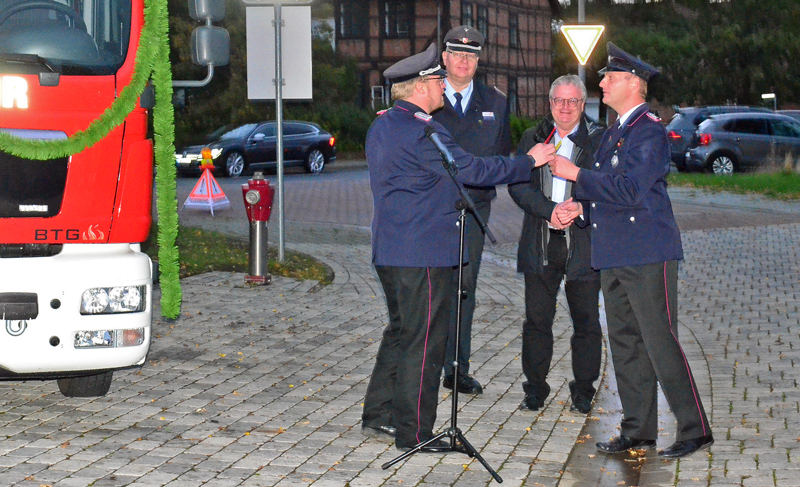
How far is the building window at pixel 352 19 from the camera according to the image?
49.5 metres

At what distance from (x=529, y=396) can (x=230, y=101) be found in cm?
3594

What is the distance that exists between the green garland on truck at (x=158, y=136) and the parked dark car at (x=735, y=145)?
74.4ft

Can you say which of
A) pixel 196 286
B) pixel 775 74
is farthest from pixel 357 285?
pixel 775 74

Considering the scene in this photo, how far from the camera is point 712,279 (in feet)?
39.1

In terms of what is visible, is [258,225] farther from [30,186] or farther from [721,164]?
[721,164]

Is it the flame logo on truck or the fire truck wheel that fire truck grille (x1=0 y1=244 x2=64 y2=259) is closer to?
the flame logo on truck

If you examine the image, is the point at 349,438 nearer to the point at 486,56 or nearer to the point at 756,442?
the point at 756,442

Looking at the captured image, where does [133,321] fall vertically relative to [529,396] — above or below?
above

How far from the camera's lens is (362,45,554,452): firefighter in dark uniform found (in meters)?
5.53

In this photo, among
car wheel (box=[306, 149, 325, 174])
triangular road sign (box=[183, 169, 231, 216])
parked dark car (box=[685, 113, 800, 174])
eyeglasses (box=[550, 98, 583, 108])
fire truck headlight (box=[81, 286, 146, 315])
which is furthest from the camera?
car wheel (box=[306, 149, 325, 174])

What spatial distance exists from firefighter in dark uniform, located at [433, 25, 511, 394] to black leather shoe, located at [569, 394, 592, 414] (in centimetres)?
65

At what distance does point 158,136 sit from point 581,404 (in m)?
2.81

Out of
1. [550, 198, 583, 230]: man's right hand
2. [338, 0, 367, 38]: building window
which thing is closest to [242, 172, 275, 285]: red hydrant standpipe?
[550, 198, 583, 230]: man's right hand

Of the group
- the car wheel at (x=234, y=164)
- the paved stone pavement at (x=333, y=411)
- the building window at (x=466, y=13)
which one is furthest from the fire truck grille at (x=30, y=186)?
the building window at (x=466, y=13)
